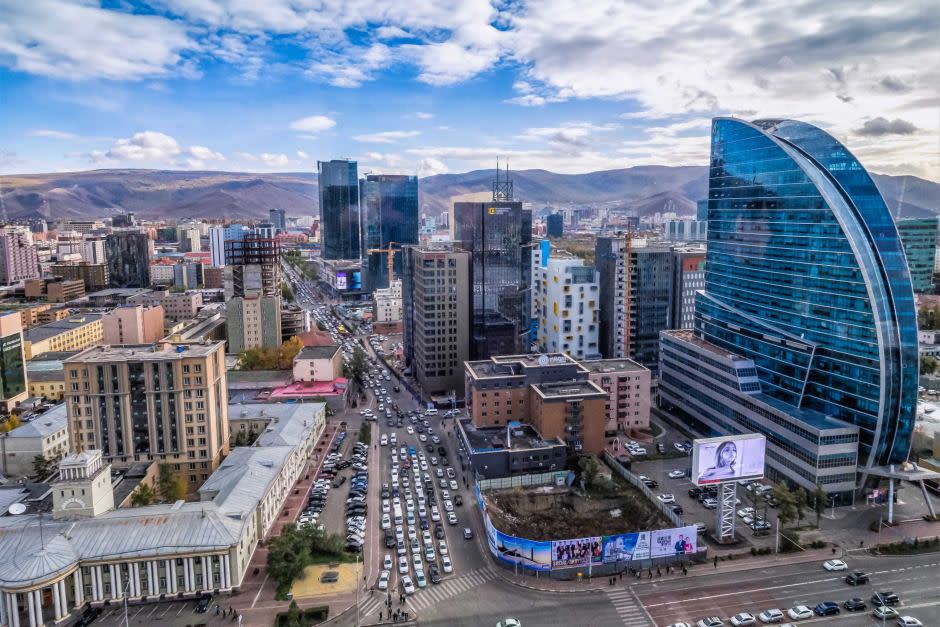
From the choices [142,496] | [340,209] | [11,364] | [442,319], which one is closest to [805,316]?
[442,319]

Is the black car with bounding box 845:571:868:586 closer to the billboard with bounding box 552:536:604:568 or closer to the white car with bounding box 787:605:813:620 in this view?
the white car with bounding box 787:605:813:620

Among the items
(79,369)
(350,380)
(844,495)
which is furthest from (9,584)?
(844,495)

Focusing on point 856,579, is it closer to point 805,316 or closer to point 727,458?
point 727,458

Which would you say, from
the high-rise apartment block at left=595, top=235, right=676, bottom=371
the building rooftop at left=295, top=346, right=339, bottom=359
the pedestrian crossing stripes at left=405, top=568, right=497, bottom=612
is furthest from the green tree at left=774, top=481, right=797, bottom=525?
the building rooftop at left=295, top=346, right=339, bottom=359

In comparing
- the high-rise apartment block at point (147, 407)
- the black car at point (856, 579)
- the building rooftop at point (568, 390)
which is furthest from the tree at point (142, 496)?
the black car at point (856, 579)

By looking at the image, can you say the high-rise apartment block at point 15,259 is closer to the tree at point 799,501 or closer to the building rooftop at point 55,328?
the building rooftop at point 55,328
